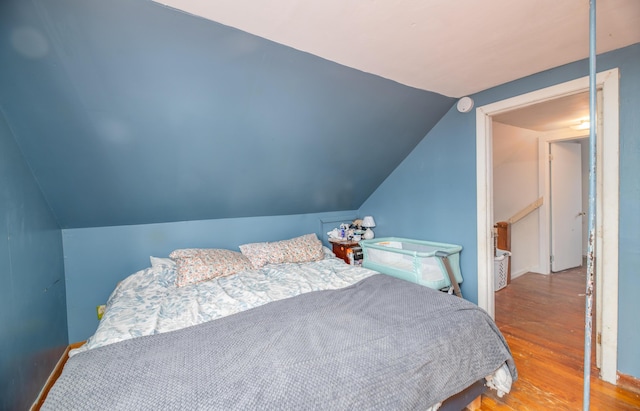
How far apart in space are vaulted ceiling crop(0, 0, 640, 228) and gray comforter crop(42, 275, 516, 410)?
1347 millimetres

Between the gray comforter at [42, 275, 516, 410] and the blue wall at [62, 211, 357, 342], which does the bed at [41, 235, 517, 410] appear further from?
the blue wall at [62, 211, 357, 342]

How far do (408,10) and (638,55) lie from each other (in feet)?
5.39

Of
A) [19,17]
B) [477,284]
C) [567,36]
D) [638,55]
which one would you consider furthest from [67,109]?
[638,55]

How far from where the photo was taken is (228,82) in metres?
1.73

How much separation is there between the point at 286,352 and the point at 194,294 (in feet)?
3.72

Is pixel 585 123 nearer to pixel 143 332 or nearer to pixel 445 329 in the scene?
pixel 445 329

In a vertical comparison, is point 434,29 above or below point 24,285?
above

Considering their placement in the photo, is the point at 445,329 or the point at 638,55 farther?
the point at 638,55

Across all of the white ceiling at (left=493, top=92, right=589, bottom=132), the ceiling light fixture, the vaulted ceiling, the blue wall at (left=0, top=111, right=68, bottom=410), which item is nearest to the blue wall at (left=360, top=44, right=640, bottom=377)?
the vaulted ceiling

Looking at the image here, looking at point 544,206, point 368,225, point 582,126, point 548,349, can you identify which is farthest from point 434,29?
point 544,206

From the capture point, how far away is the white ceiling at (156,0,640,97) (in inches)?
50.4

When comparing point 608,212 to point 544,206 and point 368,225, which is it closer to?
point 368,225

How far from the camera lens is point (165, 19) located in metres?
1.32

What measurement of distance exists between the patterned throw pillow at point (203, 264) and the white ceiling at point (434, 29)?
6.14 feet
